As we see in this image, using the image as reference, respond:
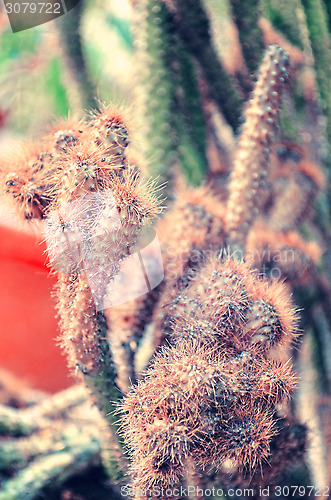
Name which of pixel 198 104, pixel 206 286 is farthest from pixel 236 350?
pixel 198 104

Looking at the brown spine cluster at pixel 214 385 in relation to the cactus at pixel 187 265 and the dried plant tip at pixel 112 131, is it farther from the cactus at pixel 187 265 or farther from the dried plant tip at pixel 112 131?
the dried plant tip at pixel 112 131

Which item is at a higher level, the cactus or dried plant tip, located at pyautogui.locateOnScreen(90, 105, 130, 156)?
dried plant tip, located at pyautogui.locateOnScreen(90, 105, 130, 156)

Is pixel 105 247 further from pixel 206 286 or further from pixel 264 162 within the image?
pixel 264 162

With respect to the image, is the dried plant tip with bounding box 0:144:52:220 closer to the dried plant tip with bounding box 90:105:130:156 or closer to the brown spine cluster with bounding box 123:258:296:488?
the dried plant tip with bounding box 90:105:130:156

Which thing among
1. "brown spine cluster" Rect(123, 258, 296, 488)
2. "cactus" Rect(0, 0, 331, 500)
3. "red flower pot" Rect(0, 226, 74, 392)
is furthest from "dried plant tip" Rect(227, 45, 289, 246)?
"red flower pot" Rect(0, 226, 74, 392)

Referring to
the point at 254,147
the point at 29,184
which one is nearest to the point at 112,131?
the point at 29,184
